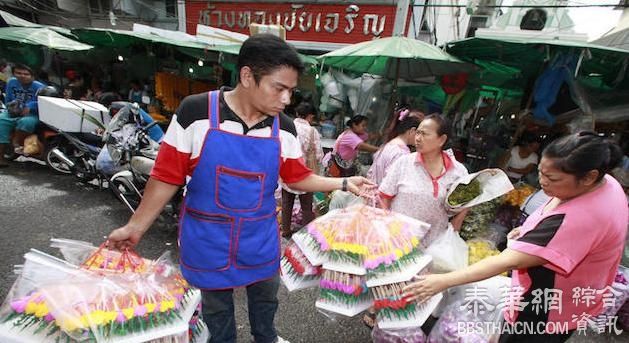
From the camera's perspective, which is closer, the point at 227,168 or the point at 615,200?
the point at 615,200

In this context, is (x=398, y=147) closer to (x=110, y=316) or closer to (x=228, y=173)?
(x=228, y=173)

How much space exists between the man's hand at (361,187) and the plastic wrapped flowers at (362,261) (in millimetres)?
154

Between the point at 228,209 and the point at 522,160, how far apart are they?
5352mm

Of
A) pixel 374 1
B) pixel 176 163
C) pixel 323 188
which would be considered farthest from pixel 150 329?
pixel 374 1

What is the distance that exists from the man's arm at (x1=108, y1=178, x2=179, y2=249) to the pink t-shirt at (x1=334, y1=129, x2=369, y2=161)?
9.94 ft

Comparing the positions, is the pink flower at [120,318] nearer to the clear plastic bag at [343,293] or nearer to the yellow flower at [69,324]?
the yellow flower at [69,324]

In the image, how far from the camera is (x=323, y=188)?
193 cm

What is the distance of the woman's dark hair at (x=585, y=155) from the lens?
125 centimetres

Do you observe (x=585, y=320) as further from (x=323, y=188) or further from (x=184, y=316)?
(x=184, y=316)

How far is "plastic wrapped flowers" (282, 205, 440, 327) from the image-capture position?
1.52 metres

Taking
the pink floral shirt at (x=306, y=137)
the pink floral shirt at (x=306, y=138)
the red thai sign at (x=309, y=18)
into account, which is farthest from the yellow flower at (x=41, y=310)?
the red thai sign at (x=309, y=18)

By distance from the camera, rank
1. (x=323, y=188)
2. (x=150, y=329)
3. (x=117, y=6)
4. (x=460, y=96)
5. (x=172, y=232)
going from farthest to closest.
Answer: (x=117, y=6)
(x=460, y=96)
(x=172, y=232)
(x=323, y=188)
(x=150, y=329)

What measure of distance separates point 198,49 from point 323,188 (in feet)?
23.1

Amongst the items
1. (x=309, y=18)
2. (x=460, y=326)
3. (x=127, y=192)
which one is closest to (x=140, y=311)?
(x=460, y=326)
